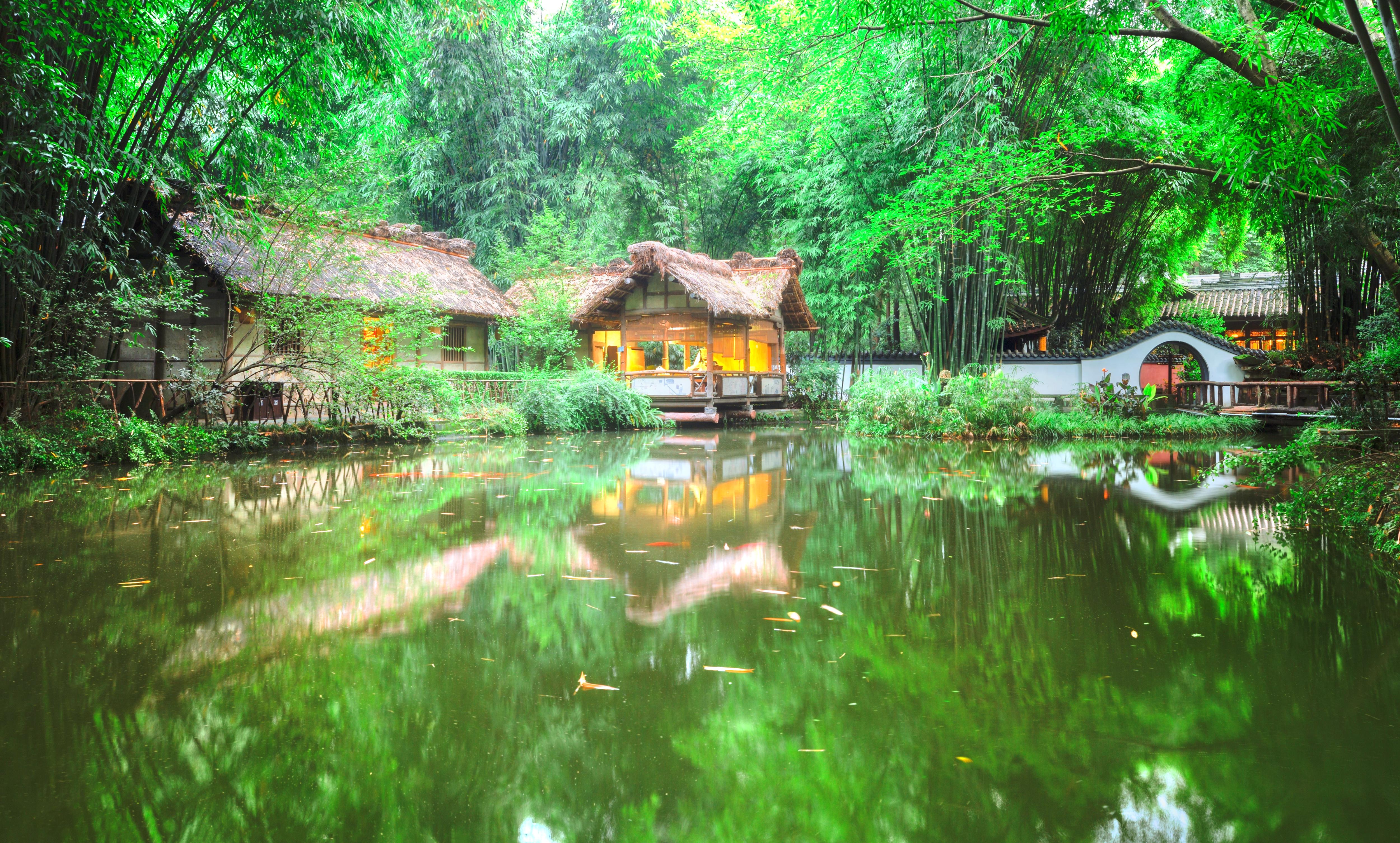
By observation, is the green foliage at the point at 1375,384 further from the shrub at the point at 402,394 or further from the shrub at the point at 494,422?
the shrub at the point at 402,394

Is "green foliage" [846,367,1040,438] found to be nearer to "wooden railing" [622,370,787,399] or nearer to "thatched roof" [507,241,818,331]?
"wooden railing" [622,370,787,399]

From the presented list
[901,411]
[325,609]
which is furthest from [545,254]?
[325,609]

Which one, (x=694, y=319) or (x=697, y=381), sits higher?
(x=694, y=319)

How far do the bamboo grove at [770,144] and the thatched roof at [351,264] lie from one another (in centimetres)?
73

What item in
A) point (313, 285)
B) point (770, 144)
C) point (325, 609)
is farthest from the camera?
point (770, 144)

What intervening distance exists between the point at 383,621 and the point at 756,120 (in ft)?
60.7

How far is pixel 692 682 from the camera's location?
102 inches

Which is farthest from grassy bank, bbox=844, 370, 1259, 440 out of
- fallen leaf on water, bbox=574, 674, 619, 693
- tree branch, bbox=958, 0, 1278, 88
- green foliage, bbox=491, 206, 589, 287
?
fallen leaf on water, bbox=574, 674, 619, 693

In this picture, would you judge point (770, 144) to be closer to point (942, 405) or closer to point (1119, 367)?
point (942, 405)

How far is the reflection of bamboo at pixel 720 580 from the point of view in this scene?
3418mm

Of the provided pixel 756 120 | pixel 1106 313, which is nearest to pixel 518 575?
pixel 756 120

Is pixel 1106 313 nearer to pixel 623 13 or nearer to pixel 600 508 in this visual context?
pixel 623 13

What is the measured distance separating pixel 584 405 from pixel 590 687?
1402cm

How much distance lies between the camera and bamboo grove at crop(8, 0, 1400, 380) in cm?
754
